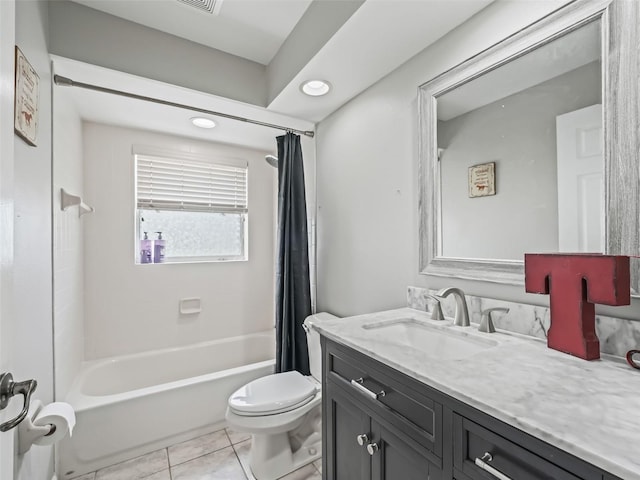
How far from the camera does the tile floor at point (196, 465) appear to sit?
1.63m

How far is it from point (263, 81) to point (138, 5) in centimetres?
76

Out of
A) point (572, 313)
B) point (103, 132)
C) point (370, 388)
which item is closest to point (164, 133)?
point (103, 132)

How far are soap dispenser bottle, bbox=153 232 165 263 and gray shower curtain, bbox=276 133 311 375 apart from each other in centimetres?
109

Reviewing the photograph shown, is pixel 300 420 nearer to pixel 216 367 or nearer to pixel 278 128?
pixel 216 367

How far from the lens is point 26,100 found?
1.17 m

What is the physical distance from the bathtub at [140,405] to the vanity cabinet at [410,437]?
1072 millimetres

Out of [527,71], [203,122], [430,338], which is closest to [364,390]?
[430,338]

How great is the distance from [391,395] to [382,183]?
1138 millimetres

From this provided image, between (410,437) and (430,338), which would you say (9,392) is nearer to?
(410,437)

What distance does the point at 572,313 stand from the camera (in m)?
0.85

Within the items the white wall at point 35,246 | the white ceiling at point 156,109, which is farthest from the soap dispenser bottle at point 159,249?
the white wall at point 35,246

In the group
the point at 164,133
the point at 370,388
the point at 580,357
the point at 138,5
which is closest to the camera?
the point at 580,357

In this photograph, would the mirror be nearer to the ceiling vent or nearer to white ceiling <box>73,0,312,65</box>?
white ceiling <box>73,0,312,65</box>

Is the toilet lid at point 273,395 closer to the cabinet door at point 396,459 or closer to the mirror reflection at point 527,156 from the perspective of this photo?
the cabinet door at point 396,459
